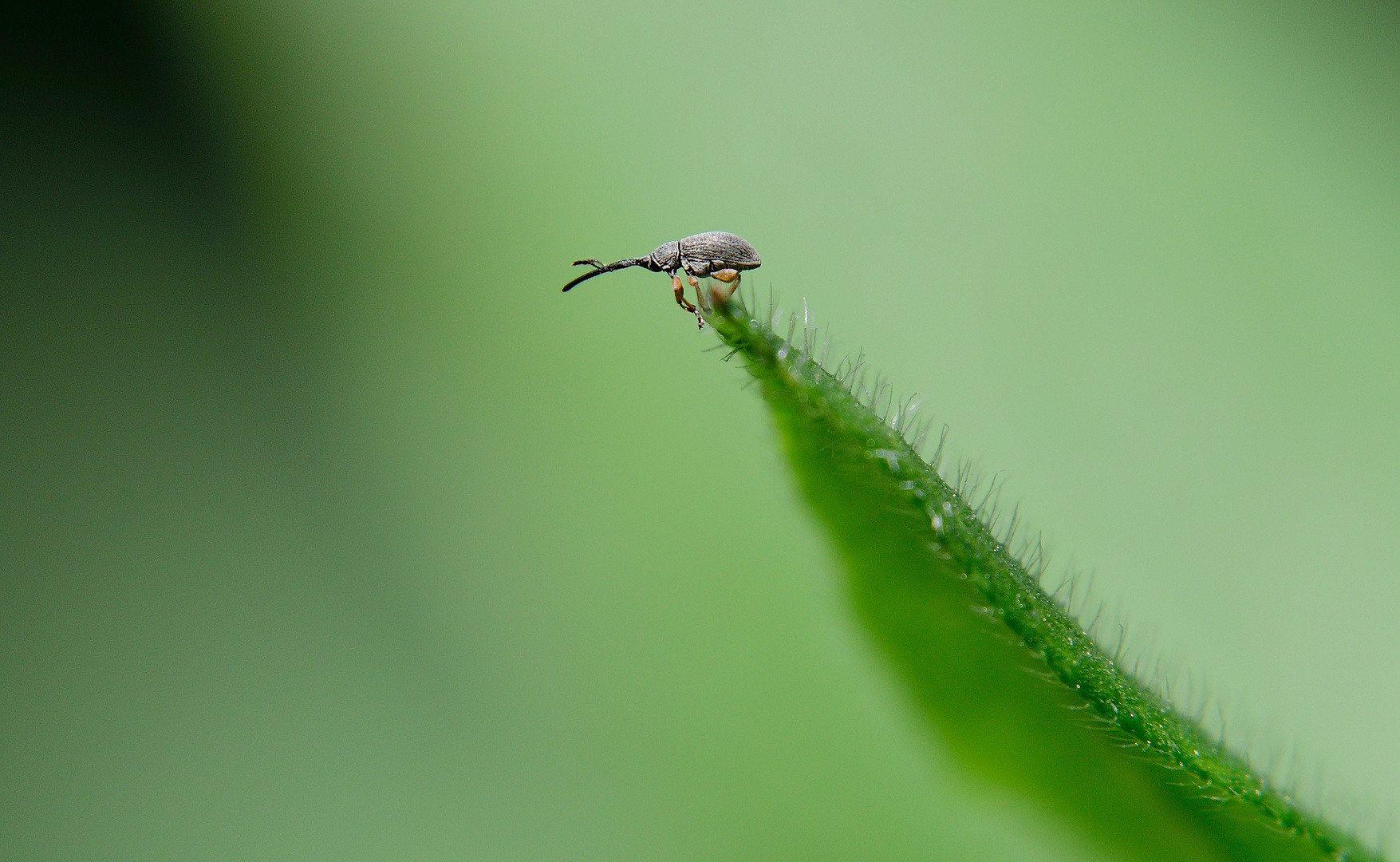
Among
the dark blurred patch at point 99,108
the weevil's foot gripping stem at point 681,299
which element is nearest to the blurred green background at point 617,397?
the dark blurred patch at point 99,108

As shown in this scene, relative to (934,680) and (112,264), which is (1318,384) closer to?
(934,680)

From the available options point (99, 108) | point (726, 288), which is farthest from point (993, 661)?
point (99, 108)

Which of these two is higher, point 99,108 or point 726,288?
point 99,108

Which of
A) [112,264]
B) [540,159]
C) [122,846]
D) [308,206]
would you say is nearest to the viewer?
[122,846]

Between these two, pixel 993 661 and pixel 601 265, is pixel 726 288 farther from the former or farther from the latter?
pixel 601 265

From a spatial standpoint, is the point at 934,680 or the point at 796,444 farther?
the point at 934,680

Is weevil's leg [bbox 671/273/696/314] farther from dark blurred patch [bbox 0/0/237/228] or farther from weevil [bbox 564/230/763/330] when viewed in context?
dark blurred patch [bbox 0/0/237/228]

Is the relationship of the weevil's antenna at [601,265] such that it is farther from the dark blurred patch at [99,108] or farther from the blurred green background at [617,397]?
the dark blurred patch at [99,108]

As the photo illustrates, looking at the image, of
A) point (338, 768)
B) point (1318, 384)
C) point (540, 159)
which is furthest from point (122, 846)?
point (1318, 384)
